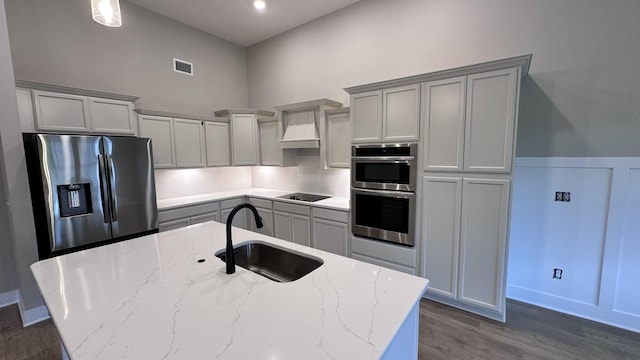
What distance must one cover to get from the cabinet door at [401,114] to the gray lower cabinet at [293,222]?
151cm

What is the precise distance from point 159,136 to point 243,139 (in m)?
1.21

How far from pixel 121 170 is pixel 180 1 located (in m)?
2.37

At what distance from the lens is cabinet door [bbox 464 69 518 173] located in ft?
7.34

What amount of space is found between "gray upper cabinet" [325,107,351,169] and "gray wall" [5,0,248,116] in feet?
7.38

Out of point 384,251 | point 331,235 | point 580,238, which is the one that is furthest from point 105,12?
point 580,238

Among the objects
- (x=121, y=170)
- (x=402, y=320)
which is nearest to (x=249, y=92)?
(x=121, y=170)

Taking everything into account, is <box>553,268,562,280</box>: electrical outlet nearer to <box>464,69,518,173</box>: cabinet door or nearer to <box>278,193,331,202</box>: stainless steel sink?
<box>464,69,518,173</box>: cabinet door

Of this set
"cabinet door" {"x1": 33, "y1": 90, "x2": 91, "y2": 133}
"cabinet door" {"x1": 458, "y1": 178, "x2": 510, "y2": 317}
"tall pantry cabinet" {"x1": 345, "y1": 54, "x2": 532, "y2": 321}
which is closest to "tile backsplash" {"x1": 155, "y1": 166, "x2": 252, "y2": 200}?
"cabinet door" {"x1": 33, "y1": 90, "x2": 91, "y2": 133}

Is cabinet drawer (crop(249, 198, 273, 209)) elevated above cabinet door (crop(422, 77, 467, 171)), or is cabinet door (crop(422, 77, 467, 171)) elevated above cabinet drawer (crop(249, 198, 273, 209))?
cabinet door (crop(422, 77, 467, 171))

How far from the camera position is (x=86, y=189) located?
2.64m

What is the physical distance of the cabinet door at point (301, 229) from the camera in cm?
362

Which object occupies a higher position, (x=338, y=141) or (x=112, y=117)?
(x=112, y=117)

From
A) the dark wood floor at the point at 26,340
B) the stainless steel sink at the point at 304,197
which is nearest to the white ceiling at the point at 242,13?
the stainless steel sink at the point at 304,197

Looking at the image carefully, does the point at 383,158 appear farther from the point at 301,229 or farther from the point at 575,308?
the point at 575,308
